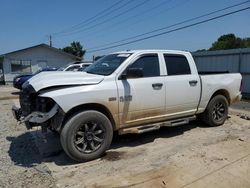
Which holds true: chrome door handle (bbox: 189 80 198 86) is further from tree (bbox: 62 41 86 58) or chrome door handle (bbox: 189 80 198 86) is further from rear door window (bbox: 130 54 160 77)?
tree (bbox: 62 41 86 58)

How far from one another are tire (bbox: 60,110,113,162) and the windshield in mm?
980

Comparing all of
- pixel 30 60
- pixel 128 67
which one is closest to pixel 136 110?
pixel 128 67

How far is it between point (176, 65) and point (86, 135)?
267 cm

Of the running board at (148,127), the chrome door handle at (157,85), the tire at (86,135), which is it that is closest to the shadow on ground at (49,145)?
the tire at (86,135)

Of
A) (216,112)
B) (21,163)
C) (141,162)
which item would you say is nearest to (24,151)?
(21,163)

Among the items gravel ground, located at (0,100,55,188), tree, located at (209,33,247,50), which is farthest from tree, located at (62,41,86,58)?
gravel ground, located at (0,100,55,188)

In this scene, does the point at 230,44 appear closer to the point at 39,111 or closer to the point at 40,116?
the point at 39,111

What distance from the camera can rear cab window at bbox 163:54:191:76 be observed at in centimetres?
585

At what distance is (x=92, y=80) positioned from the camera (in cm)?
479

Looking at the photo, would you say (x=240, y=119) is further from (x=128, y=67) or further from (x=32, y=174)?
(x=32, y=174)

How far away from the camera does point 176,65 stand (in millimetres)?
6008

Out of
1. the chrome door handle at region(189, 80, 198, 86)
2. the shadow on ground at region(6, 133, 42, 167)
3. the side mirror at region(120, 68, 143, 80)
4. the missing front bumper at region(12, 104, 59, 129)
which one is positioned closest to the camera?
the missing front bumper at region(12, 104, 59, 129)

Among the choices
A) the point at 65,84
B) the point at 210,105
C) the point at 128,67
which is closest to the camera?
the point at 65,84

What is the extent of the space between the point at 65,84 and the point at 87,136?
1.01 m
